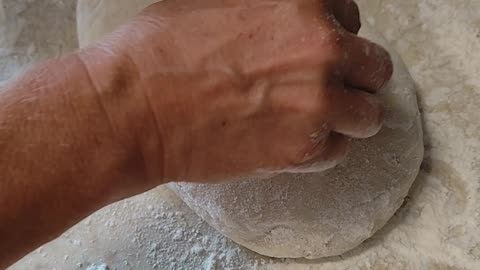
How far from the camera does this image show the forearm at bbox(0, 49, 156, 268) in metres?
0.62

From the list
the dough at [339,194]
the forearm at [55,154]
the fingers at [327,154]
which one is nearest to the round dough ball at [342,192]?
the dough at [339,194]

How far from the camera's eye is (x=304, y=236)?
2.88 ft

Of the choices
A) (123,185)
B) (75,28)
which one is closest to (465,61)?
(123,185)

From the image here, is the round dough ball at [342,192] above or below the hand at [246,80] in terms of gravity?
below

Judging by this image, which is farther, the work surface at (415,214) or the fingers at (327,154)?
the work surface at (415,214)

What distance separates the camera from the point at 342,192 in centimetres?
85

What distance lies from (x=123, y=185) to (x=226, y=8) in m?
0.21

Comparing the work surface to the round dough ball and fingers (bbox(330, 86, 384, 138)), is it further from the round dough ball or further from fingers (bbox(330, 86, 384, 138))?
fingers (bbox(330, 86, 384, 138))

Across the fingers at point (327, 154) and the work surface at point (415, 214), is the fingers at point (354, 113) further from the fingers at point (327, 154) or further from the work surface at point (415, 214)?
the work surface at point (415, 214)

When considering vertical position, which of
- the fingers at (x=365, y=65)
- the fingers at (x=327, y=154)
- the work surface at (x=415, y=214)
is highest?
the fingers at (x=365, y=65)

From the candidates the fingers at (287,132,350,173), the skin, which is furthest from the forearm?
the fingers at (287,132,350,173)

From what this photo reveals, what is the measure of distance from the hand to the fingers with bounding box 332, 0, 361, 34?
0.09 ft

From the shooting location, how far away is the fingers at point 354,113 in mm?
666

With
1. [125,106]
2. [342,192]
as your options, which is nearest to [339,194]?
[342,192]
